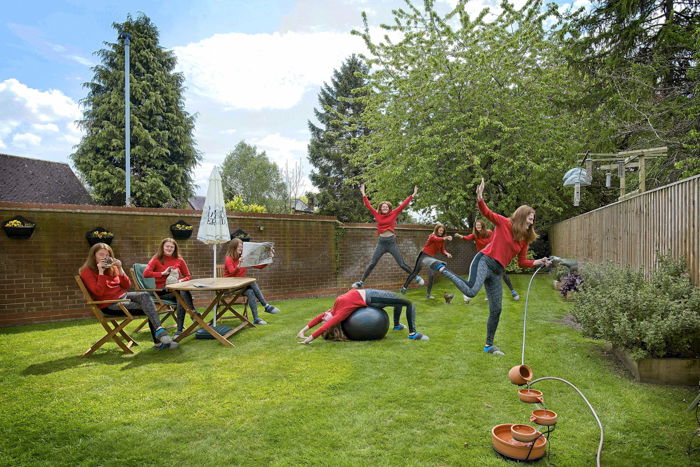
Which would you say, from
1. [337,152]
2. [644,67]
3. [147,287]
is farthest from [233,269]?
[337,152]

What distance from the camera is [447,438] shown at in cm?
329

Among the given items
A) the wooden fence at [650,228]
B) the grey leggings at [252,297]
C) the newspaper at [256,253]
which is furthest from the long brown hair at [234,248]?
the wooden fence at [650,228]

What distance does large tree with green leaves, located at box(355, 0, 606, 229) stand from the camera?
15.5m

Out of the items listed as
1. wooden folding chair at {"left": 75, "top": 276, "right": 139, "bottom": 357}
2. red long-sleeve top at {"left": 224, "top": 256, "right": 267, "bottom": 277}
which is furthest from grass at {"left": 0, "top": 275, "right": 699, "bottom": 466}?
red long-sleeve top at {"left": 224, "top": 256, "right": 267, "bottom": 277}

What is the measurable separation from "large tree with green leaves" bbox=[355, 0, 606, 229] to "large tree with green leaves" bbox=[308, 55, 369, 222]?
14.6 metres

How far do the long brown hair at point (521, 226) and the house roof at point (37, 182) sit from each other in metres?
20.5

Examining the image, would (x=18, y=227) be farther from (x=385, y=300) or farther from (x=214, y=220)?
(x=385, y=300)

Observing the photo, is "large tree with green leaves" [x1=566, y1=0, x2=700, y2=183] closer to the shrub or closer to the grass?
the shrub

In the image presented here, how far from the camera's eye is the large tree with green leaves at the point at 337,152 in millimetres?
32594

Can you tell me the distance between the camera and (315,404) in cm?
398

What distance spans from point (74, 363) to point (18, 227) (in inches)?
162

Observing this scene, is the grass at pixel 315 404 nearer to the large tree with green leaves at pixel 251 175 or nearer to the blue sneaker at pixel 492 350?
the blue sneaker at pixel 492 350

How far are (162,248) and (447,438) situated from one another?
540 centimetres

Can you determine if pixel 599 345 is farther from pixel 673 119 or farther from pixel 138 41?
pixel 138 41
